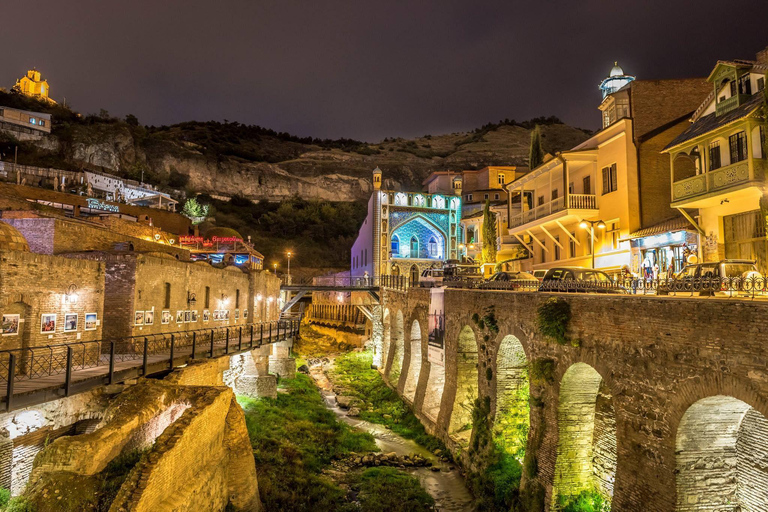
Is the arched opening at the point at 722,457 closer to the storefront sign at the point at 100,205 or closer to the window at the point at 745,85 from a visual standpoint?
the window at the point at 745,85

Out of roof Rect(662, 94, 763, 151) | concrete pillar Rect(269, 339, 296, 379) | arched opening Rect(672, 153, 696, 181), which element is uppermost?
roof Rect(662, 94, 763, 151)

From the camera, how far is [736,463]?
8.48 m

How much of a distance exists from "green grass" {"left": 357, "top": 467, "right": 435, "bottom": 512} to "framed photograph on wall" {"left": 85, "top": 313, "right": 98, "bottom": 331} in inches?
384

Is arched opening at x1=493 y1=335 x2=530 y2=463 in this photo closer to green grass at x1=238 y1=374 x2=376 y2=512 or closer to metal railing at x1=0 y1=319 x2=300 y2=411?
green grass at x1=238 y1=374 x2=376 y2=512

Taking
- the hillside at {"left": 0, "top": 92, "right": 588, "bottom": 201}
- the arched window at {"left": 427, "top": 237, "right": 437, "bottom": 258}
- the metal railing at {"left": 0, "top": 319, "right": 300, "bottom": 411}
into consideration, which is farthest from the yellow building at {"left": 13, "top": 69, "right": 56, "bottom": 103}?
the metal railing at {"left": 0, "top": 319, "right": 300, "bottom": 411}

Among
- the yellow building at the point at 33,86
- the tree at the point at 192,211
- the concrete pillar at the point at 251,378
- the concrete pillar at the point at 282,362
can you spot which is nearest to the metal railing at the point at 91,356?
the concrete pillar at the point at 251,378

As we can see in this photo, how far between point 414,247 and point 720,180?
119 feet

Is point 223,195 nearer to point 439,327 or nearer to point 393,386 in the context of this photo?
point 393,386

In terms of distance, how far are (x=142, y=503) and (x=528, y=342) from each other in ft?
32.3

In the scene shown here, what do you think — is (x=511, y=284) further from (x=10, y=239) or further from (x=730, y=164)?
(x=10, y=239)

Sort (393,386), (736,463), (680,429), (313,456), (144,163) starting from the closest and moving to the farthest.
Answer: (680,429)
(736,463)
(313,456)
(393,386)
(144,163)

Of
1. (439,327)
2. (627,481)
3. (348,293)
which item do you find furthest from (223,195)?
(627,481)

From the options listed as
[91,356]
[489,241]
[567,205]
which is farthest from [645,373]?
[489,241]

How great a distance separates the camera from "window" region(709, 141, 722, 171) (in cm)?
1527
